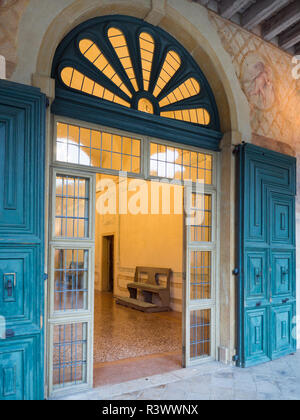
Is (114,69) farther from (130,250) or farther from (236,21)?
(130,250)

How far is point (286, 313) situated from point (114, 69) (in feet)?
14.0

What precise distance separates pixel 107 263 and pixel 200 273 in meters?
8.86

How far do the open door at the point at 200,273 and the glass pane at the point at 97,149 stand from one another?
0.95 metres

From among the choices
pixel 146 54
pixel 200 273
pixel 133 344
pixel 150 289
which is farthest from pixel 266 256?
pixel 150 289

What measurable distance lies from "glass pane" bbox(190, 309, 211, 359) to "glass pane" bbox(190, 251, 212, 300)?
0.25 meters

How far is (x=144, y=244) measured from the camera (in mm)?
10562

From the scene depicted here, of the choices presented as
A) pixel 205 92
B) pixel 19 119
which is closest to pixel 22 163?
pixel 19 119

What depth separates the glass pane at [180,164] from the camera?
15.8 feet

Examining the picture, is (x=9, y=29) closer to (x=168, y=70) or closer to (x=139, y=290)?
(x=168, y=70)

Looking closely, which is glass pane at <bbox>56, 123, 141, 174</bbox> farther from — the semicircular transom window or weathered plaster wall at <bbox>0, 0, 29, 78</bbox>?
weathered plaster wall at <bbox>0, 0, 29, 78</bbox>

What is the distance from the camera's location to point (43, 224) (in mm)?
3514

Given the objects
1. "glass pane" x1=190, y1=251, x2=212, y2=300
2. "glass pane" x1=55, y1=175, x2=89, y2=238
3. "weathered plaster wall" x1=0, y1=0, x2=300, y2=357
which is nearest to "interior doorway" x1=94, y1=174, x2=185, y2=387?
"glass pane" x1=190, y1=251, x2=212, y2=300

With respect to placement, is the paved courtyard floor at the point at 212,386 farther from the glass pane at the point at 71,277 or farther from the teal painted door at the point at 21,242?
the glass pane at the point at 71,277

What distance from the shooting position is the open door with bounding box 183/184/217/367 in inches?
195
